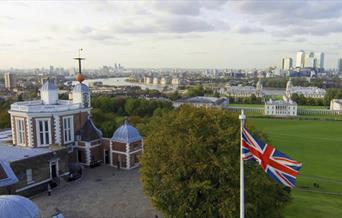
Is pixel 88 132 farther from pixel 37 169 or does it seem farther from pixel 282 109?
pixel 282 109

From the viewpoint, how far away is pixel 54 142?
120ft

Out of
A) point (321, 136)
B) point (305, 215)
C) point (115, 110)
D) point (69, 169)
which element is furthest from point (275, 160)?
point (115, 110)

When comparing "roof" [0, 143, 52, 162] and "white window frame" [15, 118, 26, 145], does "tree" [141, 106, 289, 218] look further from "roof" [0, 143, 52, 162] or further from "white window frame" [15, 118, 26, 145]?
"white window frame" [15, 118, 26, 145]

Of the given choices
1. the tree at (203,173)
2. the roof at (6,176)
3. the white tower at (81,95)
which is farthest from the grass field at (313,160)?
the white tower at (81,95)

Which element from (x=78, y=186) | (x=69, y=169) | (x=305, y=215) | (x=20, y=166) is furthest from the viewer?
(x=69, y=169)

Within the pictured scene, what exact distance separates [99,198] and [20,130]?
14439 mm

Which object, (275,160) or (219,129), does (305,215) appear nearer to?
(219,129)

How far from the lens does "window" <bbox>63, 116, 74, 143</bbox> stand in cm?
3756

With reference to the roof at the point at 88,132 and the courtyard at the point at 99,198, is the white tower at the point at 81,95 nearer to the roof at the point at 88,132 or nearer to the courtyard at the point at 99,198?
the roof at the point at 88,132

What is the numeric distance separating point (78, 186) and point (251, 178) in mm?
19072

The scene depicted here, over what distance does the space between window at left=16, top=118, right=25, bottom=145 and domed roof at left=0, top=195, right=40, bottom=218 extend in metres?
20.1

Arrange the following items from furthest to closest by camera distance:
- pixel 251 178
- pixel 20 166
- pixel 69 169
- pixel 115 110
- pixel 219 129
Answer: pixel 115 110, pixel 69 169, pixel 20 166, pixel 219 129, pixel 251 178

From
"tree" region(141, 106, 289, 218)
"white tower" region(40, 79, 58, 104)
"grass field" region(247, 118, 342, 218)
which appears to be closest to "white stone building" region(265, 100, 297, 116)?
"grass field" region(247, 118, 342, 218)

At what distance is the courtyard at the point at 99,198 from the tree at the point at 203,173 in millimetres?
5378
